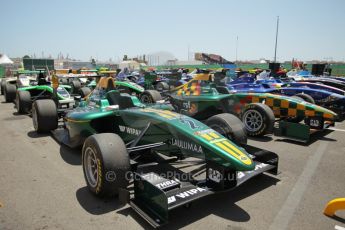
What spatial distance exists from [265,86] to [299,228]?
24.0 feet

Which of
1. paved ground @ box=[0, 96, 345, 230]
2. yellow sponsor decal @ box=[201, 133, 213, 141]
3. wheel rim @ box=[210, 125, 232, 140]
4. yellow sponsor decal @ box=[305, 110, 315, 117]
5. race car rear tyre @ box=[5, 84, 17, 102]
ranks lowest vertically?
paved ground @ box=[0, 96, 345, 230]

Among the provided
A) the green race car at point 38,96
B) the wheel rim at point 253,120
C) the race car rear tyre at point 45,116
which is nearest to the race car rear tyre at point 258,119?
the wheel rim at point 253,120

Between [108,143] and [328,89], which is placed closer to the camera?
[108,143]

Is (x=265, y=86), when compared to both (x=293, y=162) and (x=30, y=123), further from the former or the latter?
(x=30, y=123)

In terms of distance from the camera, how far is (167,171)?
4.39 m

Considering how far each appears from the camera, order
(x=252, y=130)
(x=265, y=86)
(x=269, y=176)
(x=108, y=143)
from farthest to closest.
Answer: (x=265, y=86), (x=252, y=130), (x=269, y=176), (x=108, y=143)

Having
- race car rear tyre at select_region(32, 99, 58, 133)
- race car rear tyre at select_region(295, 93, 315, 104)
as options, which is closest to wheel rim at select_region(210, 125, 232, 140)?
race car rear tyre at select_region(32, 99, 58, 133)

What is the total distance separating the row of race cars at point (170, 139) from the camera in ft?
10.6

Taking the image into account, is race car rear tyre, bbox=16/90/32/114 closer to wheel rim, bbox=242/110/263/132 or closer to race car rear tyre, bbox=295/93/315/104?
wheel rim, bbox=242/110/263/132

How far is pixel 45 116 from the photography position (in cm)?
680

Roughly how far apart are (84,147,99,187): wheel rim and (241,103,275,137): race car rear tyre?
4.26 m

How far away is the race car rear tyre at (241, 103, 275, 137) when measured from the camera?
258 inches

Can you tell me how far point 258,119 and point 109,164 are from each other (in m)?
4.53

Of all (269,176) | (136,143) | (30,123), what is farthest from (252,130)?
(30,123)
